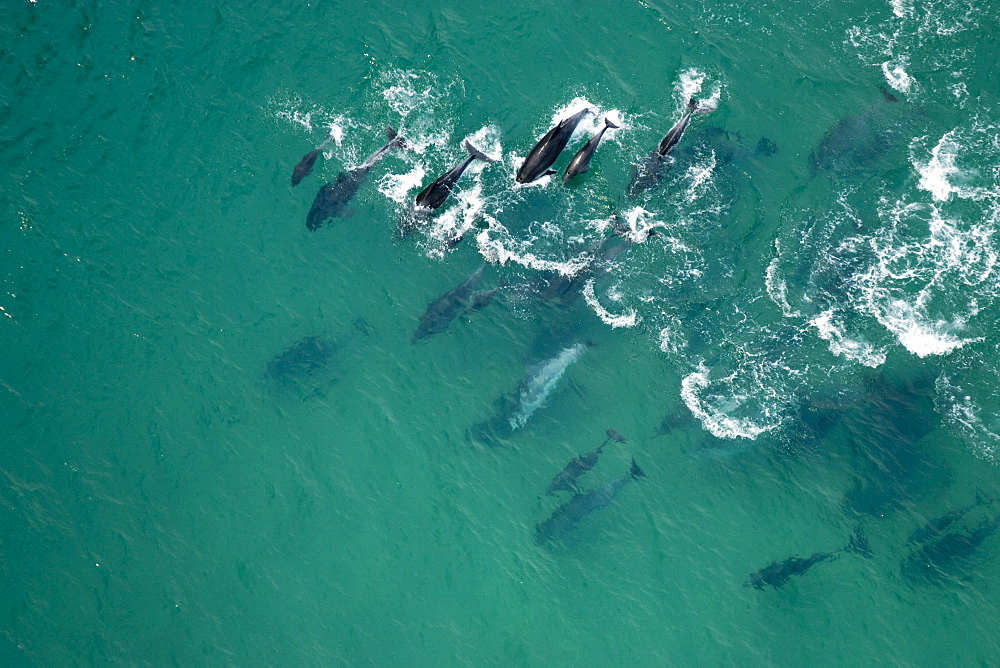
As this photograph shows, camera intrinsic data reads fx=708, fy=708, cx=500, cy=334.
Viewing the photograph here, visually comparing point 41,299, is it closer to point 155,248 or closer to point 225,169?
point 155,248

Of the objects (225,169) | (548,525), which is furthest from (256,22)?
(548,525)

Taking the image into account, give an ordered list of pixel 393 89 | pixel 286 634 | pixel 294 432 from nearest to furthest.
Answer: pixel 286 634
pixel 294 432
pixel 393 89

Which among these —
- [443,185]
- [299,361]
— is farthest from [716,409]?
[299,361]

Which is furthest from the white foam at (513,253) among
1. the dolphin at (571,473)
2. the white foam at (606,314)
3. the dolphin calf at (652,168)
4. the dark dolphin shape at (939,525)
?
the dark dolphin shape at (939,525)

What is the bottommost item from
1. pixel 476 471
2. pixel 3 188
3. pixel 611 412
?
pixel 3 188

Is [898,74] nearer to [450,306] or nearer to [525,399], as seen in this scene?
[525,399]

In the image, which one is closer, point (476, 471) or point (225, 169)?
point (476, 471)
